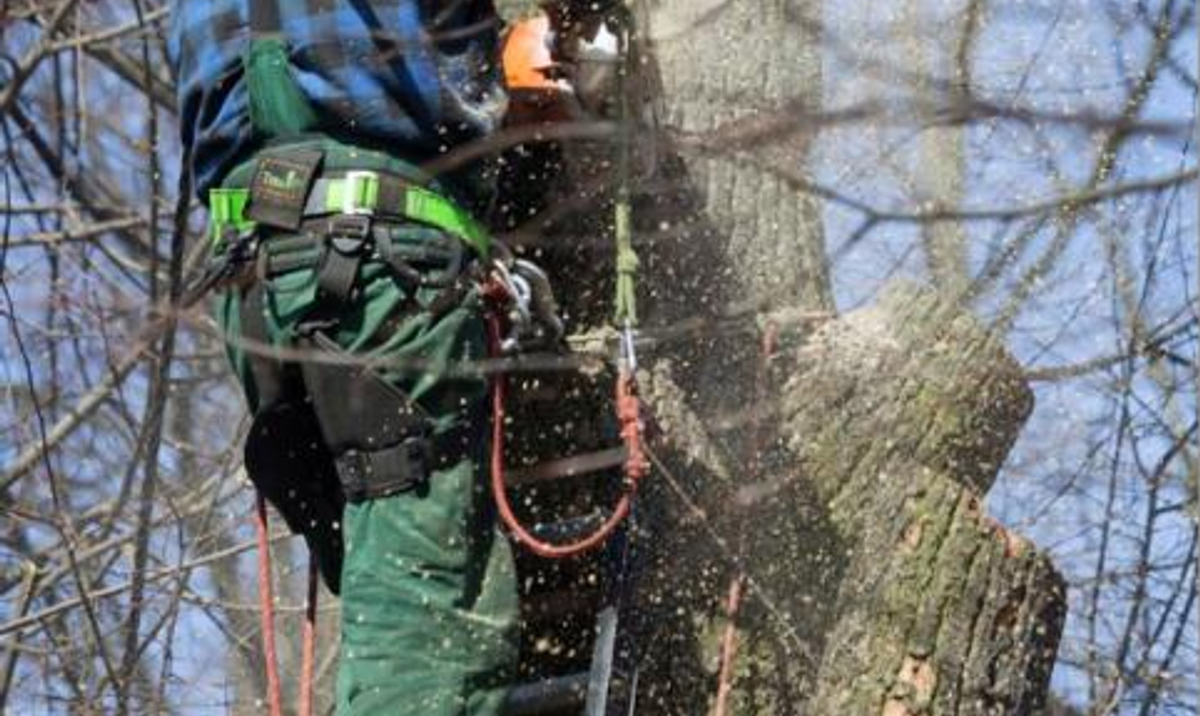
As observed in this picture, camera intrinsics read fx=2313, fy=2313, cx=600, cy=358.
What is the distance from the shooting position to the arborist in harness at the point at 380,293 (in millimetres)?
3674

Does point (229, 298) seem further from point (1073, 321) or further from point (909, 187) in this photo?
point (1073, 321)

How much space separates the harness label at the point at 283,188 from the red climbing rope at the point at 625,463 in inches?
14.7

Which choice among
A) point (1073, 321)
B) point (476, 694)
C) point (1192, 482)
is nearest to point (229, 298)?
point (476, 694)

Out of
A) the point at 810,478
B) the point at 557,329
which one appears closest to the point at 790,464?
the point at 810,478

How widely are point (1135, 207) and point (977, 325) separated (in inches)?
16.0

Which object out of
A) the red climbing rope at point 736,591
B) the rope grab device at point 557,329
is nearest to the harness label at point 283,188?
the rope grab device at point 557,329

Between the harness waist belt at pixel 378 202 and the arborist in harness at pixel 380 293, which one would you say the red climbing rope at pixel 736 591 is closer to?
the arborist in harness at pixel 380 293

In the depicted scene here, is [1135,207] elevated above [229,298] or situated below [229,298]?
above

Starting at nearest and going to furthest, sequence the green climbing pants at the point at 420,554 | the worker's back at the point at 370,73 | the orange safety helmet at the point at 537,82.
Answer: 1. the green climbing pants at the point at 420,554
2. the worker's back at the point at 370,73
3. the orange safety helmet at the point at 537,82

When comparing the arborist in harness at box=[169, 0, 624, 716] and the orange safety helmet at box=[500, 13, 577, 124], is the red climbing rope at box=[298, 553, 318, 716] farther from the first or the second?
the orange safety helmet at box=[500, 13, 577, 124]

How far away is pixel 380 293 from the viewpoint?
146 inches

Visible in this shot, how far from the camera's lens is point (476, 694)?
3.68 metres

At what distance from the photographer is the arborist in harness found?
3.67m

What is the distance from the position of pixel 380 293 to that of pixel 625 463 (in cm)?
53
